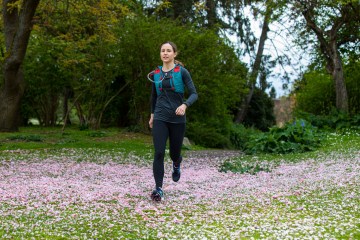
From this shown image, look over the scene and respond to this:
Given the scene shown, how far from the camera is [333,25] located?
2381 centimetres

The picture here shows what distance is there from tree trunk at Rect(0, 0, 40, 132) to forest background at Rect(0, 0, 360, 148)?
0.04 meters

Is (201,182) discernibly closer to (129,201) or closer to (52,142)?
(129,201)

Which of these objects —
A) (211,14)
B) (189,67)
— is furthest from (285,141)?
(211,14)

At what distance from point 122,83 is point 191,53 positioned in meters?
4.64

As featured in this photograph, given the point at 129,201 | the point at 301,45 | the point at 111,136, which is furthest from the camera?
the point at 301,45

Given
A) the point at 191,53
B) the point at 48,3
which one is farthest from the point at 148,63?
the point at 48,3

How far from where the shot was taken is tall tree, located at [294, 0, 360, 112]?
75.2 feet

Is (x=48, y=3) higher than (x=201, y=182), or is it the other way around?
(x=48, y=3)

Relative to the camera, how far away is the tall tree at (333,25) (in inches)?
902

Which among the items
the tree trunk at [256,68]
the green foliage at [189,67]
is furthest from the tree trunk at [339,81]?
the tree trunk at [256,68]

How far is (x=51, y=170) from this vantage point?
1162cm

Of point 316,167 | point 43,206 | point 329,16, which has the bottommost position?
point 43,206

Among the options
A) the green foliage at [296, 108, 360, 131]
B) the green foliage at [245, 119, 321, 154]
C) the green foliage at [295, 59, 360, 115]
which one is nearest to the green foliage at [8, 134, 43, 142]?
the green foliage at [245, 119, 321, 154]

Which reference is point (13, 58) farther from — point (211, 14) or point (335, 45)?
point (211, 14)
